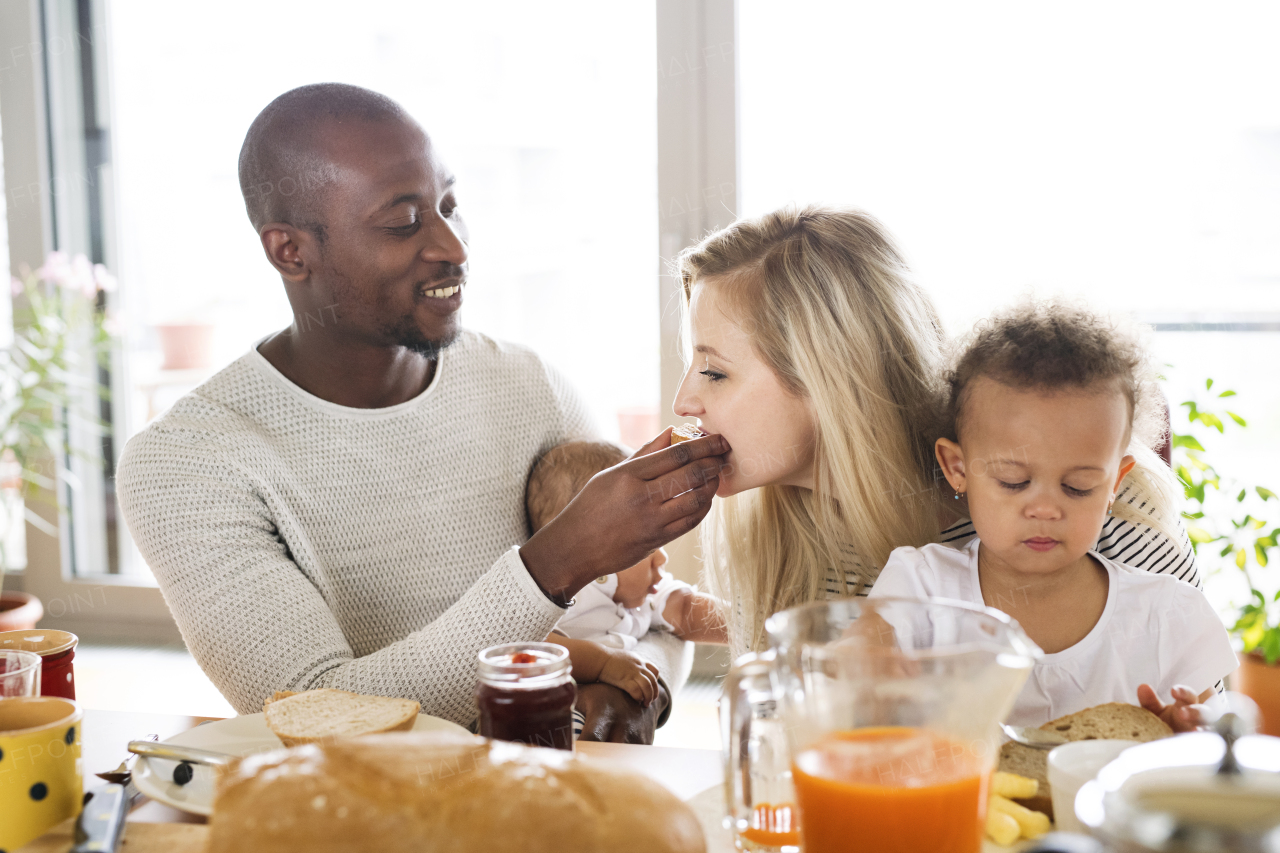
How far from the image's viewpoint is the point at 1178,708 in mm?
1024

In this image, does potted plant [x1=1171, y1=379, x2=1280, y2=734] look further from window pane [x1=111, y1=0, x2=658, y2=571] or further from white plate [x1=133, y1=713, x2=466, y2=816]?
white plate [x1=133, y1=713, x2=466, y2=816]

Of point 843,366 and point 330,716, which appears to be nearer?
point 330,716

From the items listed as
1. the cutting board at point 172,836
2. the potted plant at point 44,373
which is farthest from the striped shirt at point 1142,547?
the potted plant at point 44,373

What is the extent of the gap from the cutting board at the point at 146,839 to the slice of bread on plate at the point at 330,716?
12cm

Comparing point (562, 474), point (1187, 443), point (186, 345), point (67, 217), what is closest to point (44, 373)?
point (186, 345)

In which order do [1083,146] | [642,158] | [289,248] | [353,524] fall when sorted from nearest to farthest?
1. [353,524]
2. [289,248]
3. [1083,146]
4. [642,158]

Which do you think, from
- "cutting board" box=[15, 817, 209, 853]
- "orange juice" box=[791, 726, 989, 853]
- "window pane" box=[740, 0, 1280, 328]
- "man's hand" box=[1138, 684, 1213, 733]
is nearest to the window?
"window pane" box=[740, 0, 1280, 328]

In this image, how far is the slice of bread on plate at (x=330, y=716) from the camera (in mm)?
965

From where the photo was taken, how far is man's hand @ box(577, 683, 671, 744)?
151 cm

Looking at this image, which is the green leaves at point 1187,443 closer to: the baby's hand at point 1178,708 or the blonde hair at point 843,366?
the blonde hair at point 843,366

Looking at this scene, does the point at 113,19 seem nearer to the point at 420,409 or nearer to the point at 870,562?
the point at 420,409

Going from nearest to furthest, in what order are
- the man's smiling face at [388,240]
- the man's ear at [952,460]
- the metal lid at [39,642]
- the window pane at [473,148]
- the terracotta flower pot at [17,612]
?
the metal lid at [39,642], the man's ear at [952,460], the man's smiling face at [388,240], the terracotta flower pot at [17,612], the window pane at [473,148]

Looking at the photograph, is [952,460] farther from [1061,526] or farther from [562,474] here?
[562,474]

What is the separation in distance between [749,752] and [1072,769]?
0.83 ft
